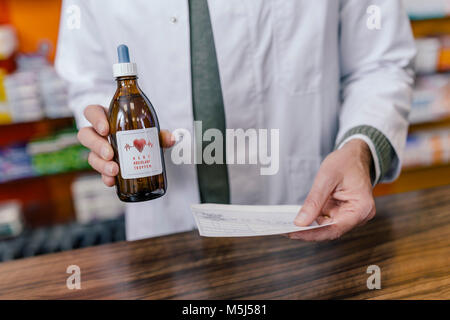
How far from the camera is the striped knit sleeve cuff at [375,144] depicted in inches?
27.2

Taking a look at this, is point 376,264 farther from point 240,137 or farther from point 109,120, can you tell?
point 109,120

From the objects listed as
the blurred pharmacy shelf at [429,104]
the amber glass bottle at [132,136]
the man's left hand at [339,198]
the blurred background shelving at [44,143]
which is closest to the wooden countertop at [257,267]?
the man's left hand at [339,198]

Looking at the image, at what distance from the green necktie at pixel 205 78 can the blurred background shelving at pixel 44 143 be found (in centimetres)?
126

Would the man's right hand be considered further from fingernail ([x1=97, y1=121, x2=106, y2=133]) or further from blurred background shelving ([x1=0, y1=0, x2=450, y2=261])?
blurred background shelving ([x1=0, y1=0, x2=450, y2=261])

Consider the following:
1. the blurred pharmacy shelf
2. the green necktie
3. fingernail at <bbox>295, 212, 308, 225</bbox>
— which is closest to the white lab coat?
the green necktie

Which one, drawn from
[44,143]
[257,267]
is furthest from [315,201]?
[44,143]

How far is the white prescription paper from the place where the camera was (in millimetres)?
529

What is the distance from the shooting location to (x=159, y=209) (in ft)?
2.65

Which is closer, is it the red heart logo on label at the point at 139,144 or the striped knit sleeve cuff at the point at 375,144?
the red heart logo on label at the point at 139,144

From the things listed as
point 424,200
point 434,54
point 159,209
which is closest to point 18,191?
point 159,209

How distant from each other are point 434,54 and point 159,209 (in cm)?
216

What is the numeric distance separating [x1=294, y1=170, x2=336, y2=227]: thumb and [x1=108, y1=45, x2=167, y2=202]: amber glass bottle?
0.21 meters

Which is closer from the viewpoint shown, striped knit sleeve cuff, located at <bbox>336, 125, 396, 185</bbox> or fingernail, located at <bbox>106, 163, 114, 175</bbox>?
fingernail, located at <bbox>106, 163, 114, 175</bbox>

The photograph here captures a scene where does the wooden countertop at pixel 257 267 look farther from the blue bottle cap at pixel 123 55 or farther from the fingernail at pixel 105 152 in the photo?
the blue bottle cap at pixel 123 55
